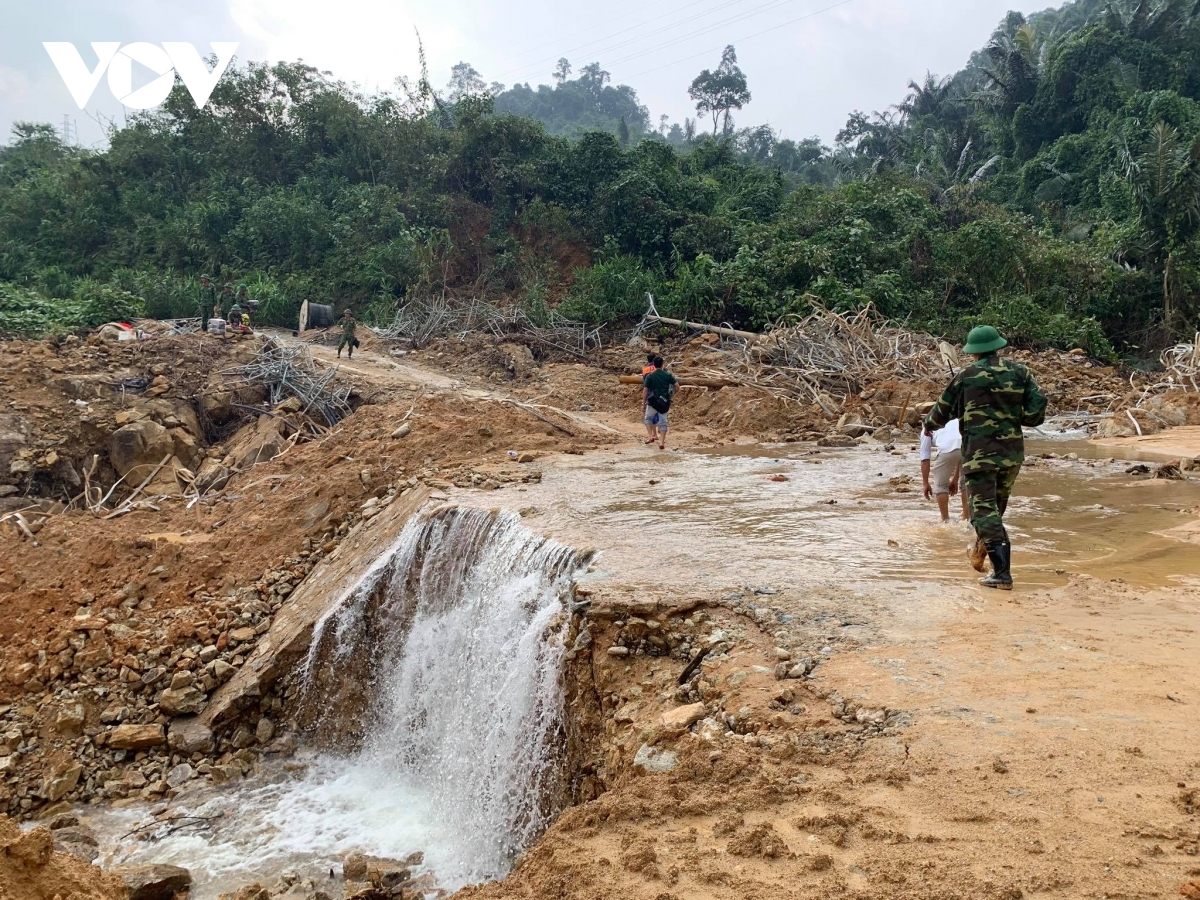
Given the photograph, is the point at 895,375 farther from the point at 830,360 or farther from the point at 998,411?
the point at 998,411

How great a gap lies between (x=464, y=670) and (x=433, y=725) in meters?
0.58

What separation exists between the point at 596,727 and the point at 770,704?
1406 mm

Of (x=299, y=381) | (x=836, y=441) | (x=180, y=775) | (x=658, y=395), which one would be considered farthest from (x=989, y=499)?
(x=299, y=381)

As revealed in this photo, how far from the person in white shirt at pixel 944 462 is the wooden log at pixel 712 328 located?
31.3ft

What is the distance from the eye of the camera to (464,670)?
21.4ft

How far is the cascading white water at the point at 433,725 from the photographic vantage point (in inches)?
208

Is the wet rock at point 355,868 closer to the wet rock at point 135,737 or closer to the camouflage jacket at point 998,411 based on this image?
the wet rock at point 135,737

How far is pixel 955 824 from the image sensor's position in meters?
2.76

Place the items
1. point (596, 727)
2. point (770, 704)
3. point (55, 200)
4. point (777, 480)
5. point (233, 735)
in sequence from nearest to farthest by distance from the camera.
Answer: point (770, 704)
point (596, 727)
point (233, 735)
point (777, 480)
point (55, 200)

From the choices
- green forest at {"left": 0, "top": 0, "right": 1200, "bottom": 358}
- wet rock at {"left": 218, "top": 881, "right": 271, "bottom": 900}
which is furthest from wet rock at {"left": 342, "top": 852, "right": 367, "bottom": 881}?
green forest at {"left": 0, "top": 0, "right": 1200, "bottom": 358}

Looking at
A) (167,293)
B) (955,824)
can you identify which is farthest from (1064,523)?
(167,293)

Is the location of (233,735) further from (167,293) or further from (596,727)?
(167,293)

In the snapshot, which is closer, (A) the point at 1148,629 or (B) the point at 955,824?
(B) the point at 955,824

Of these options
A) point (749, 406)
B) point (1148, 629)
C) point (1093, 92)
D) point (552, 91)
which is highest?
point (552, 91)
